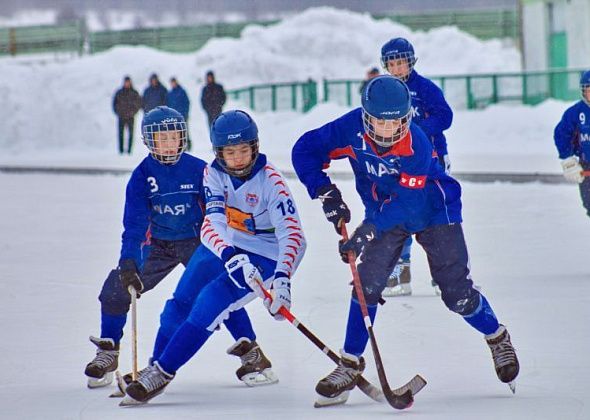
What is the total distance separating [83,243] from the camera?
11312 mm

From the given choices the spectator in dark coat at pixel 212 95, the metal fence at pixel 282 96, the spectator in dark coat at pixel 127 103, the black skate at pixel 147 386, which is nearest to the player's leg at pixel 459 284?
the black skate at pixel 147 386

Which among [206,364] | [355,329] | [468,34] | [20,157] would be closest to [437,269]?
[355,329]

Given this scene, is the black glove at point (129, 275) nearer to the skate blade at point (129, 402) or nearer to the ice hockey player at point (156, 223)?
the ice hockey player at point (156, 223)

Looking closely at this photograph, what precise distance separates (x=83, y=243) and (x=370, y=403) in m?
6.49

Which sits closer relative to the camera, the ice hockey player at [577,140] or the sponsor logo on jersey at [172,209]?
the sponsor logo on jersey at [172,209]

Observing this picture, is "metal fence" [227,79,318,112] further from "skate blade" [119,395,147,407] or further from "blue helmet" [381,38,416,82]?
"skate blade" [119,395,147,407]

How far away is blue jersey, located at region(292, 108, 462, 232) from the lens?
5.23 metres

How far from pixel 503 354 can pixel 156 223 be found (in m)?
1.69

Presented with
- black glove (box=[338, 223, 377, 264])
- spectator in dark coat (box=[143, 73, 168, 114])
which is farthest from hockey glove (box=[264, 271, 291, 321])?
spectator in dark coat (box=[143, 73, 168, 114])

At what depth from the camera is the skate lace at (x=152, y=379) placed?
5160mm

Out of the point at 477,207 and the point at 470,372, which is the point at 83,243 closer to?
the point at 477,207

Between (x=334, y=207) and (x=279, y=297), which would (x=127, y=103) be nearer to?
(x=334, y=207)

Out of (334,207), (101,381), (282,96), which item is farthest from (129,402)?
(282,96)

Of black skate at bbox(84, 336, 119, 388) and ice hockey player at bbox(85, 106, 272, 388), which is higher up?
ice hockey player at bbox(85, 106, 272, 388)
